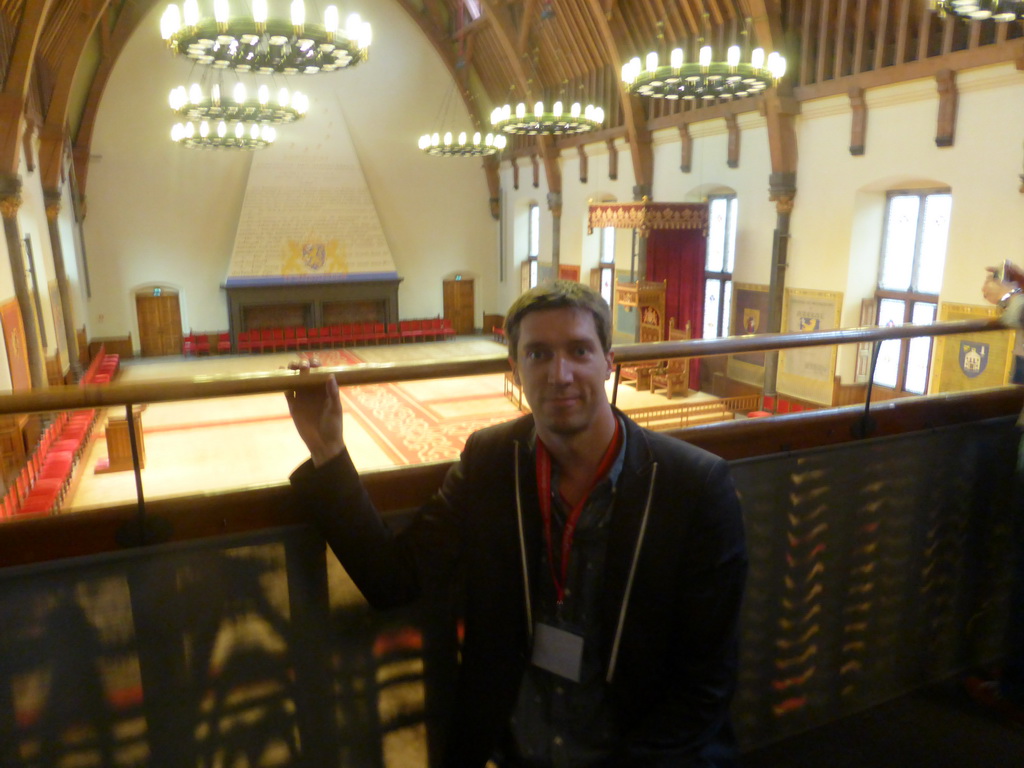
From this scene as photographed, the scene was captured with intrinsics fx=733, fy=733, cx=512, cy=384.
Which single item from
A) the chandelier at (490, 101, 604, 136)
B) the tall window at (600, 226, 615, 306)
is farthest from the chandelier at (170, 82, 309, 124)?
the tall window at (600, 226, 615, 306)

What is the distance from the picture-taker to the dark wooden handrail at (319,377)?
151 centimetres

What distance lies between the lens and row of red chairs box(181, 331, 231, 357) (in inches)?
683

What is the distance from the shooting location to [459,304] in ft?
66.4

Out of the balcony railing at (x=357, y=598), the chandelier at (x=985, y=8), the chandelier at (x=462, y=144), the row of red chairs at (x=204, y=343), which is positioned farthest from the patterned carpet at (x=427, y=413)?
the balcony railing at (x=357, y=598)

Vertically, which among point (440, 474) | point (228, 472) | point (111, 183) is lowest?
point (228, 472)

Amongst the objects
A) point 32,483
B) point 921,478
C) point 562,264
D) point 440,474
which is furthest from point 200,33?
point 562,264

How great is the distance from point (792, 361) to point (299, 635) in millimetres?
9823

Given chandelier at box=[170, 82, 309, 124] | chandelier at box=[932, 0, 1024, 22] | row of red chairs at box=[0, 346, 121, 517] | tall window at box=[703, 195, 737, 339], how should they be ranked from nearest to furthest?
chandelier at box=[932, 0, 1024, 22]
row of red chairs at box=[0, 346, 121, 517]
chandelier at box=[170, 82, 309, 124]
tall window at box=[703, 195, 737, 339]

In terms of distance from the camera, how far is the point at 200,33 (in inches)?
252

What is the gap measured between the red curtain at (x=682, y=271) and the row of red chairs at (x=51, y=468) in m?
9.15

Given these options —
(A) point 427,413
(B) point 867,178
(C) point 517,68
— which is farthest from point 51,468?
(C) point 517,68

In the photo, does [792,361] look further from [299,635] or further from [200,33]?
[299,635]

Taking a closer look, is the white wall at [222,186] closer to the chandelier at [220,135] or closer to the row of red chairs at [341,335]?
the row of red chairs at [341,335]

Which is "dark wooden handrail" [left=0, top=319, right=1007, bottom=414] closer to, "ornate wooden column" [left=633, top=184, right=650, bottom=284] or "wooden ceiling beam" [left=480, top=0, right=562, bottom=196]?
"ornate wooden column" [left=633, top=184, right=650, bottom=284]
